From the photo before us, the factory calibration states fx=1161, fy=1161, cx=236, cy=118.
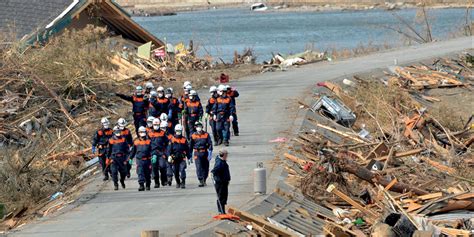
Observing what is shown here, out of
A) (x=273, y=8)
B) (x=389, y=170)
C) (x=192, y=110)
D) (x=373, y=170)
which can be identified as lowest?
(x=273, y=8)

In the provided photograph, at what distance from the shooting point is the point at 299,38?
281ft

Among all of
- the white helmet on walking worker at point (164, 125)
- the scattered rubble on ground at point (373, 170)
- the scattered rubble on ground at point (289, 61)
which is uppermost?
the white helmet on walking worker at point (164, 125)

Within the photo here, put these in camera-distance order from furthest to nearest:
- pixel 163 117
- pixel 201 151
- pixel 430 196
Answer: pixel 163 117 → pixel 201 151 → pixel 430 196

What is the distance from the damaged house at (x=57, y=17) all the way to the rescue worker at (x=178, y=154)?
19.5 meters

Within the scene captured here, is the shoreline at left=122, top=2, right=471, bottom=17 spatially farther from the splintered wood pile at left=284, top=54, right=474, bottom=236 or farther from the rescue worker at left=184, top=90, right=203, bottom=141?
the rescue worker at left=184, top=90, right=203, bottom=141

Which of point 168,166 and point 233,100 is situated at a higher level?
point 233,100

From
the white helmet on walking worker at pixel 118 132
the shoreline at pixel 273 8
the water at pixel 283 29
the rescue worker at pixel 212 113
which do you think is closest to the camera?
the white helmet on walking worker at pixel 118 132

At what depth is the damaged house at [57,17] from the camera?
4434 centimetres

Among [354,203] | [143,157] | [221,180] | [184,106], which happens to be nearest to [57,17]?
[184,106]

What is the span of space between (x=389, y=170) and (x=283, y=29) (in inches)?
3101

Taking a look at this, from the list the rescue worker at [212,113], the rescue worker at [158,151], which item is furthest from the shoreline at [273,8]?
the rescue worker at [158,151]

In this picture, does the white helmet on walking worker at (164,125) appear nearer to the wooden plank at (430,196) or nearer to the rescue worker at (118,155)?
the rescue worker at (118,155)

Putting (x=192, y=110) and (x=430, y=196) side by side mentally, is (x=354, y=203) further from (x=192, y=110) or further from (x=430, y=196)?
(x=192, y=110)

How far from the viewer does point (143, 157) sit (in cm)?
2425
